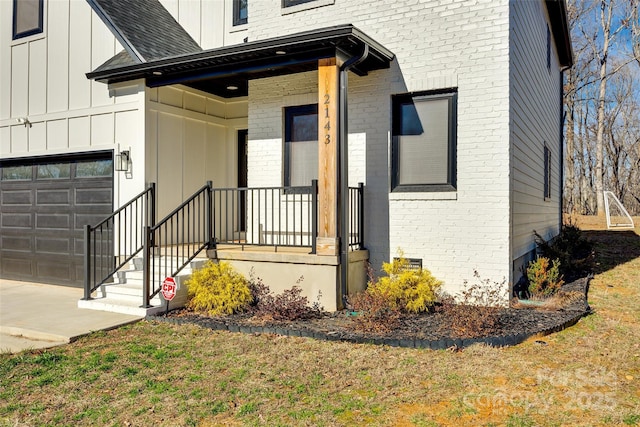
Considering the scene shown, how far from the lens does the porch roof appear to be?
23.9 feet

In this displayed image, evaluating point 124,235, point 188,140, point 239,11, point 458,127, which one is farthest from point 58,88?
point 458,127

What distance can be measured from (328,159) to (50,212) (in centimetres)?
648

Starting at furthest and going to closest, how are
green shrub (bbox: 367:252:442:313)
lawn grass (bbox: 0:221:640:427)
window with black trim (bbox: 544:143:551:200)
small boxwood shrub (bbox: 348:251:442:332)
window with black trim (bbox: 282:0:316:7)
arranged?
1. window with black trim (bbox: 544:143:551:200)
2. window with black trim (bbox: 282:0:316:7)
3. green shrub (bbox: 367:252:442:313)
4. small boxwood shrub (bbox: 348:251:442:332)
5. lawn grass (bbox: 0:221:640:427)

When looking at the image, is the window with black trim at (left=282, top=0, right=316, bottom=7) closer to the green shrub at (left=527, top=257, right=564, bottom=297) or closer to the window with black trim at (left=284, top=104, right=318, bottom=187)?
the window with black trim at (left=284, top=104, right=318, bottom=187)

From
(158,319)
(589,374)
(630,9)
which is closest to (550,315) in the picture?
(589,374)

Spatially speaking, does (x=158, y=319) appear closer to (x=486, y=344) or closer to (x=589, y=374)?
(x=486, y=344)

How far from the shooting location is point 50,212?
35.0ft

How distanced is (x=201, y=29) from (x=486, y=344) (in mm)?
8774

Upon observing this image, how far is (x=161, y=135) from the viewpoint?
9.61 meters

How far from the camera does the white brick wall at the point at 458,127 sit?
765cm

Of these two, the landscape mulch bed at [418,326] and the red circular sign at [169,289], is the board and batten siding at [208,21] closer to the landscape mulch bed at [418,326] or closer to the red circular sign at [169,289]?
the red circular sign at [169,289]

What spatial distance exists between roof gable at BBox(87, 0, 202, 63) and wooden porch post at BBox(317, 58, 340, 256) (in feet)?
11.1

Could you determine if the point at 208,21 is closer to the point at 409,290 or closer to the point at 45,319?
the point at 45,319

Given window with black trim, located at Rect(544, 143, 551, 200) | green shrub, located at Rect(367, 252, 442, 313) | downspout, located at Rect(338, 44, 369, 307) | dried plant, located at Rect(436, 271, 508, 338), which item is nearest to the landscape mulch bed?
dried plant, located at Rect(436, 271, 508, 338)
